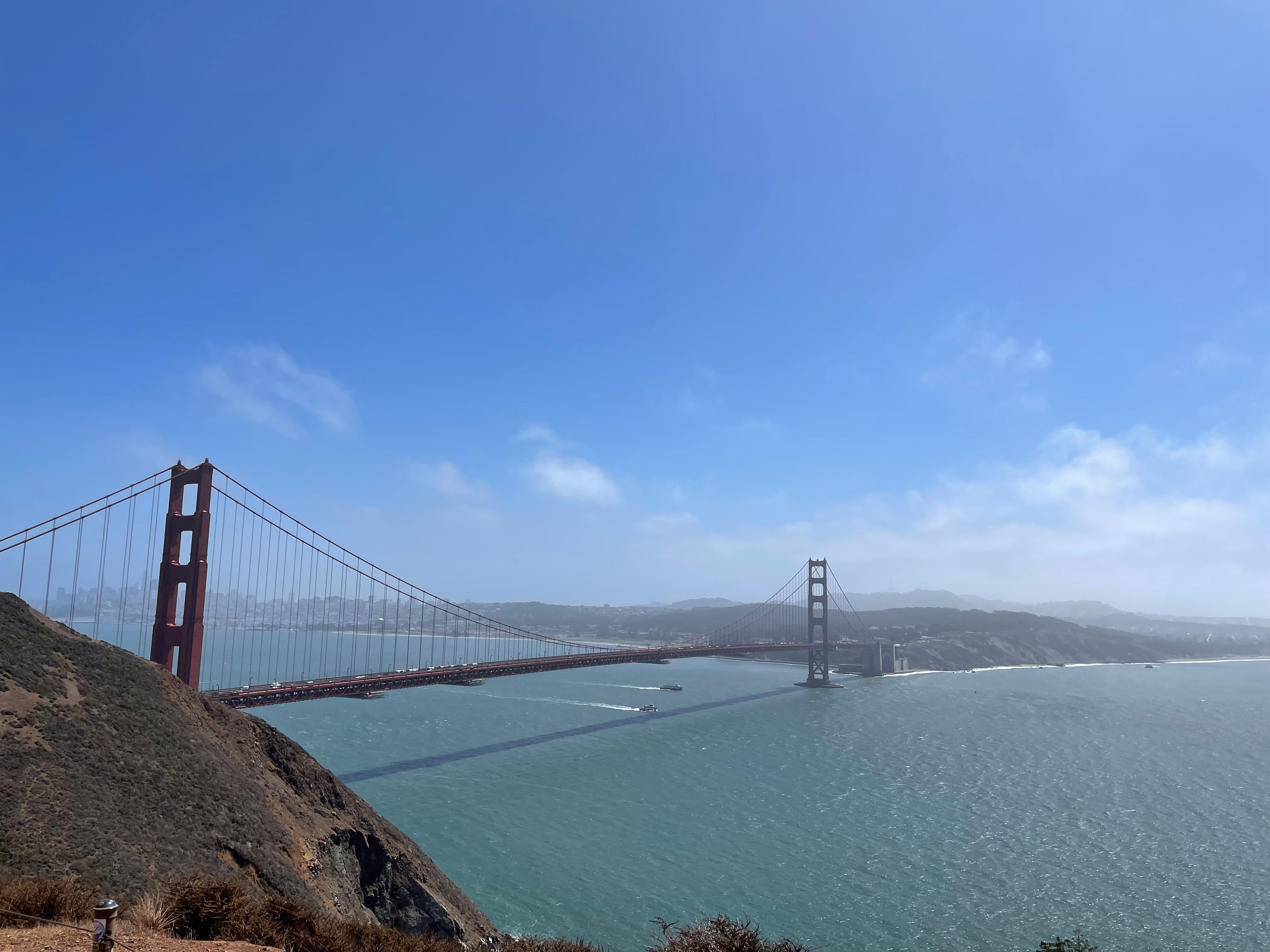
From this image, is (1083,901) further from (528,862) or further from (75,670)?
(75,670)

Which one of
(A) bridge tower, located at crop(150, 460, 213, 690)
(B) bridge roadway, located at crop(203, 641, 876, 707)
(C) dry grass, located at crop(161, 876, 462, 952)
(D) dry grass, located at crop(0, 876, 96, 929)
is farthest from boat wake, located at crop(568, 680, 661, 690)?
(D) dry grass, located at crop(0, 876, 96, 929)

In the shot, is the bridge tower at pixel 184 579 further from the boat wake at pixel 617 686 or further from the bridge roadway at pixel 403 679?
the boat wake at pixel 617 686

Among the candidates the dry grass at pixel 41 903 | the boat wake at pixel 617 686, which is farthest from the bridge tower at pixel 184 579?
the boat wake at pixel 617 686

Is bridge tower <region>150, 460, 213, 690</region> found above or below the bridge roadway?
above

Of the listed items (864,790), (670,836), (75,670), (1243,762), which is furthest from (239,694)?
(1243,762)

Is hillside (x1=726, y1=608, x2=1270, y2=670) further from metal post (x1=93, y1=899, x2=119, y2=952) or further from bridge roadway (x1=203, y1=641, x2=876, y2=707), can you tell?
metal post (x1=93, y1=899, x2=119, y2=952)

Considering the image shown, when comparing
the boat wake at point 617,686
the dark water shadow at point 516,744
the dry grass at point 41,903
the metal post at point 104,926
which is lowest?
the boat wake at point 617,686

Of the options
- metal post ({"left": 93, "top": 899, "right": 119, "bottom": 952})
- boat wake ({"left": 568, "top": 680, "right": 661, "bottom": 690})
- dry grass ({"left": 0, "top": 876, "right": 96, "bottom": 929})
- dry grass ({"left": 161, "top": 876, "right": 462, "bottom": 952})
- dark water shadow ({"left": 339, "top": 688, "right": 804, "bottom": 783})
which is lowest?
boat wake ({"left": 568, "top": 680, "right": 661, "bottom": 690})
